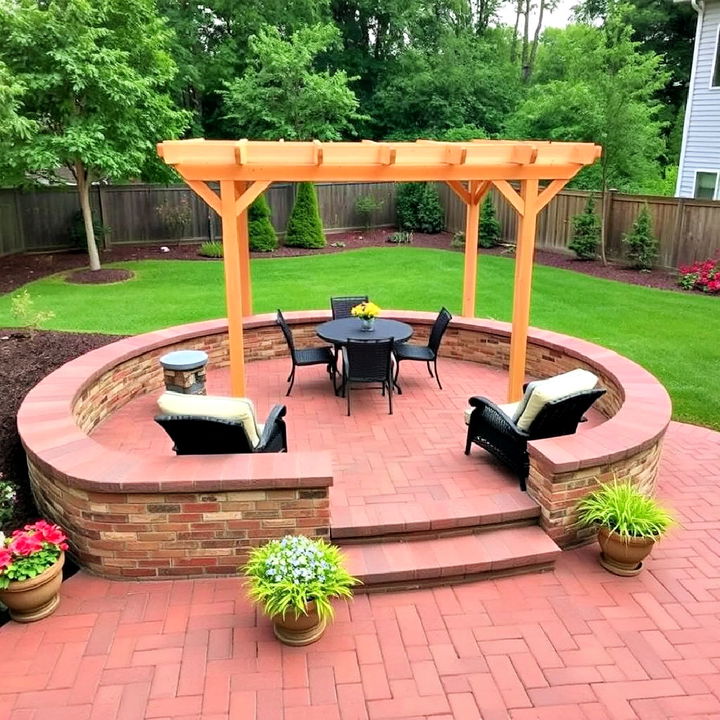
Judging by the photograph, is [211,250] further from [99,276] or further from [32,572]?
[32,572]

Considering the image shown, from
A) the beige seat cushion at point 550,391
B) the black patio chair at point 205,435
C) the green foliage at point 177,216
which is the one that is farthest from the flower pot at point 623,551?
the green foliage at point 177,216

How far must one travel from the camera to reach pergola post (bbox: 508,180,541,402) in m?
6.80

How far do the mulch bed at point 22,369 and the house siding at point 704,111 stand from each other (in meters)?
15.3

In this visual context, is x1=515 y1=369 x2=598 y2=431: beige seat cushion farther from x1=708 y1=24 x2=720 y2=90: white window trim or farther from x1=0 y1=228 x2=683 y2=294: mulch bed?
x1=708 y1=24 x2=720 y2=90: white window trim

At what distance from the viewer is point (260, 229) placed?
1844 cm

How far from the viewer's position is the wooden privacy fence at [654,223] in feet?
46.8

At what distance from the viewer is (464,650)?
3889 mm

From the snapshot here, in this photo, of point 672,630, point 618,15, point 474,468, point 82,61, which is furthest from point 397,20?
point 672,630

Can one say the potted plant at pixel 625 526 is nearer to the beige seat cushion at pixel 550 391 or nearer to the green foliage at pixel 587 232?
the beige seat cushion at pixel 550 391

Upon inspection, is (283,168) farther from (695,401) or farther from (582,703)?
(695,401)


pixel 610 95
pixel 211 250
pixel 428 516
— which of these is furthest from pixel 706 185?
pixel 428 516

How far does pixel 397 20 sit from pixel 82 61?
1794 cm

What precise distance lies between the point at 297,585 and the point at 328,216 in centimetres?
1818

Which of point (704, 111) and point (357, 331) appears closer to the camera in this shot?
point (357, 331)
